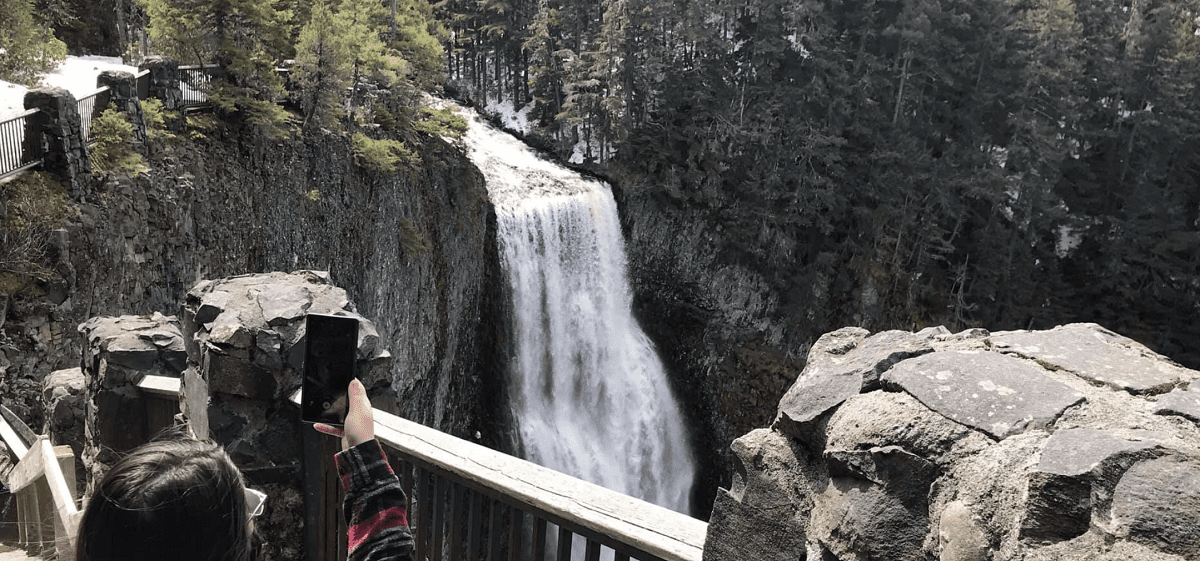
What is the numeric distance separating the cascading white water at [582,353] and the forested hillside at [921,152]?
5.39m

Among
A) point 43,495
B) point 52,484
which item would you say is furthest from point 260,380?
point 43,495

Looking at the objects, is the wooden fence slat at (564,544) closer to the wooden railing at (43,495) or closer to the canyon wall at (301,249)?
the canyon wall at (301,249)

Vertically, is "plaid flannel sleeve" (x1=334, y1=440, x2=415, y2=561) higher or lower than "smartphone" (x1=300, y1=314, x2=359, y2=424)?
lower

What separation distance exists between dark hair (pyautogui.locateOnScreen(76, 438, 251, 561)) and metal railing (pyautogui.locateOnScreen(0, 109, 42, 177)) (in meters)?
10.1

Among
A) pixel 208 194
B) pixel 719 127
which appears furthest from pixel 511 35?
pixel 208 194

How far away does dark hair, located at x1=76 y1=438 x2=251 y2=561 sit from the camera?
1.23 metres

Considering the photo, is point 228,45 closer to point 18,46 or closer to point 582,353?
point 18,46

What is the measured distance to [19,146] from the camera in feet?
30.0

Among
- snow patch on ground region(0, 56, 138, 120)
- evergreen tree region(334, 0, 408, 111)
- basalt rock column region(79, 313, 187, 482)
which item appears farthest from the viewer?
evergreen tree region(334, 0, 408, 111)

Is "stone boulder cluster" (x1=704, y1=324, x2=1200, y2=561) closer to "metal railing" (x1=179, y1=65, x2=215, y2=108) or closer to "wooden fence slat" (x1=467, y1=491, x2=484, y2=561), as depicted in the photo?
"wooden fence slat" (x1=467, y1=491, x2=484, y2=561)


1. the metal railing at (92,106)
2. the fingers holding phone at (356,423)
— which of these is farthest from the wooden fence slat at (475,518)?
the metal railing at (92,106)

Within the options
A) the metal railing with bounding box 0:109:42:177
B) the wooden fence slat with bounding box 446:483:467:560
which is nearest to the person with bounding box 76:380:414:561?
the wooden fence slat with bounding box 446:483:467:560

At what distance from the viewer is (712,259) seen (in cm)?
2700

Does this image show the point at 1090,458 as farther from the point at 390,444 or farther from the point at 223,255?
the point at 223,255
